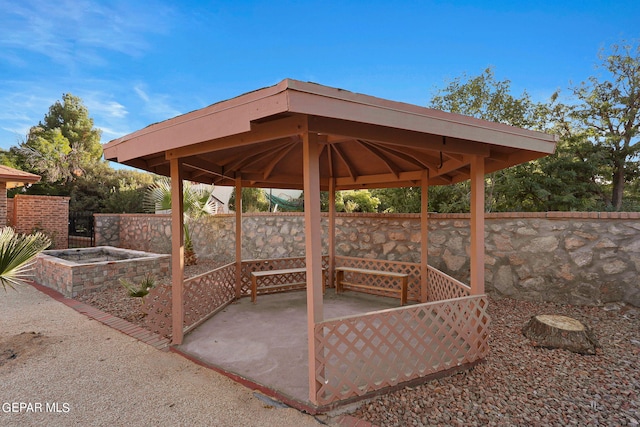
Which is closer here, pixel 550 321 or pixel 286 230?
pixel 550 321

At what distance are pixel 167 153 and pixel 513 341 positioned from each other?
4684 millimetres

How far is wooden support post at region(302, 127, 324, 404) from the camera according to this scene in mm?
2428

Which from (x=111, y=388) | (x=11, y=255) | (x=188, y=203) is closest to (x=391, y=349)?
(x=111, y=388)

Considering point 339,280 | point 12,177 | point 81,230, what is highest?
point 12,177

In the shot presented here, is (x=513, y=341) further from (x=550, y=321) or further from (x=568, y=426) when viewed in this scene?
(x=568, y=426)

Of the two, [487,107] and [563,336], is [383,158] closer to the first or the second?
[563,336]

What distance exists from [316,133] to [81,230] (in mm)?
16175

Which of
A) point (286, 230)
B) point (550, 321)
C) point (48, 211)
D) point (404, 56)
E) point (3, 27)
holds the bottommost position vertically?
point (550, 321)

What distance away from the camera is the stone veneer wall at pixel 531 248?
454 centimetres

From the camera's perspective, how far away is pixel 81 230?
46.4ft

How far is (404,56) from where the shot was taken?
10.0m

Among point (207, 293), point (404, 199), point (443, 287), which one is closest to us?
point (207, 293)

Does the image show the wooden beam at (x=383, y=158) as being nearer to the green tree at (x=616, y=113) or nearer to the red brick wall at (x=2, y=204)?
the green tree at (x=616, y=113)

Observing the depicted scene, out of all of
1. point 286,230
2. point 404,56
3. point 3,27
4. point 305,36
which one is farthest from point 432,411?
point 3,27
